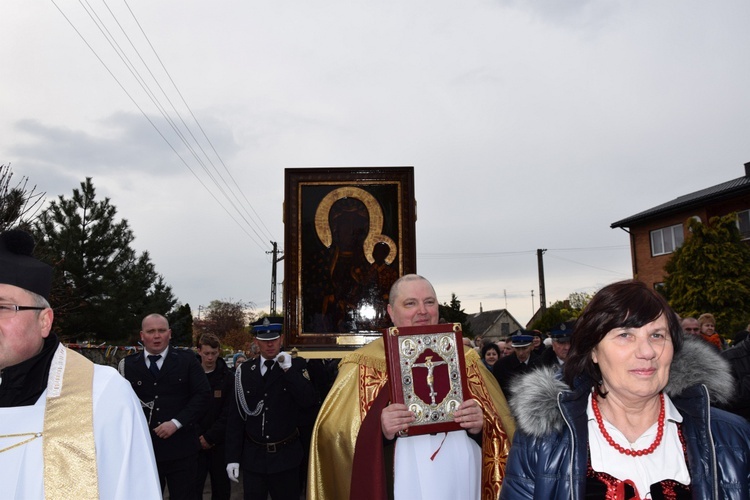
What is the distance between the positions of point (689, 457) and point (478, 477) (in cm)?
193

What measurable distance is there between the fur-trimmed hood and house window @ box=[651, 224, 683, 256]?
30.8m

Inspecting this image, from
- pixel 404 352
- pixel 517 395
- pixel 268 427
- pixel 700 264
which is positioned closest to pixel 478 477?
pixel 404 352

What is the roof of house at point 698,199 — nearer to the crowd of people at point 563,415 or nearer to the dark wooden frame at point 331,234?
the dark wooden frame at point 331,234

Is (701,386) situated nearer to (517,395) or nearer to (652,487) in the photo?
(652,487)

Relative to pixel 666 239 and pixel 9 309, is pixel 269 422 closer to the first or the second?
pixel 9 309

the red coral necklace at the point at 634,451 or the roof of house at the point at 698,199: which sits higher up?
the roof of house at the point at 698,199

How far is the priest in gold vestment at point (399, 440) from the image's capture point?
3779 mm

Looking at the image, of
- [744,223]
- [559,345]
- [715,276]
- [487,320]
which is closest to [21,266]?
[559,345]

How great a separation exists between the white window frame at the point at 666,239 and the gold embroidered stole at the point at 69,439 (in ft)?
105

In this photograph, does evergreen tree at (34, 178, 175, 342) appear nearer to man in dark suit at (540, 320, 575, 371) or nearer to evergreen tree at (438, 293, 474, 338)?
evergreen tree at (438, 293, 474, 338)

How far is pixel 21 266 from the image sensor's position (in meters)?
2.27

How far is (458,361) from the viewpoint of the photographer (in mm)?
3764

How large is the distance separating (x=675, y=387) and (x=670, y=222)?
31.6 m

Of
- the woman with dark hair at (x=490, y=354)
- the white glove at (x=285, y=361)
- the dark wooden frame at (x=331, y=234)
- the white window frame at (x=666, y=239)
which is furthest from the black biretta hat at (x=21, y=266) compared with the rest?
the white window frame at (x=666, y=239)
